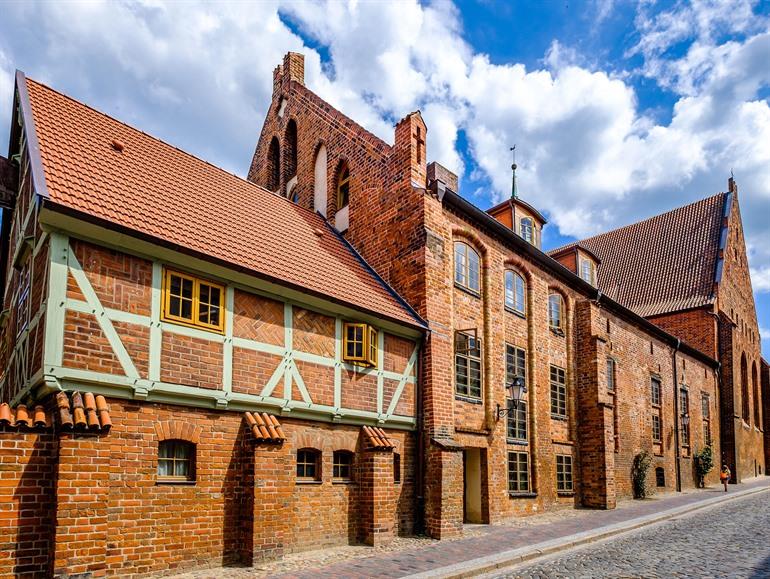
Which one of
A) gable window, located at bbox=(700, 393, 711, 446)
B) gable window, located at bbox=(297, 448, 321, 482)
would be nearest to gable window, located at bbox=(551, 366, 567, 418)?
gable window, located at bbox=(297, 448, 321, 482)

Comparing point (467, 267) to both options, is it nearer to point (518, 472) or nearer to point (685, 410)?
point (518, 472)

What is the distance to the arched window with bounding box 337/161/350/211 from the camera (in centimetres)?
1741

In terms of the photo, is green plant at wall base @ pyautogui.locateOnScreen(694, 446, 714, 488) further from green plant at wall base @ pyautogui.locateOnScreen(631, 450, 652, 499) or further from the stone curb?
the stone curb

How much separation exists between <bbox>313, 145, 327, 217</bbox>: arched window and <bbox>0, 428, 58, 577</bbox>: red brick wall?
11285 millimetres

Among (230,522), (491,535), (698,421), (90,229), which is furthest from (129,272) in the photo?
(698,421)

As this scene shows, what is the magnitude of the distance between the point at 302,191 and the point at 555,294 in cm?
905

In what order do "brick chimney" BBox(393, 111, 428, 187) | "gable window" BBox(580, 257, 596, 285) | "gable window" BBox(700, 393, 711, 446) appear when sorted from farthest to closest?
"gable window" BBox(700, 393, 711, 446)
"gable window" BBox(580, 257, 596, 285)
"brick chimney" BBox(393, 111, 428, 187)

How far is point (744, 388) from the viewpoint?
39875mm

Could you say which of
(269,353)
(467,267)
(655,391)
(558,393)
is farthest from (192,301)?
(655,391)

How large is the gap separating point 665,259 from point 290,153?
27.2 meters

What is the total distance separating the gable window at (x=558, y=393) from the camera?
19706 millimetres

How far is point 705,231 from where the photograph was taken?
124 ft

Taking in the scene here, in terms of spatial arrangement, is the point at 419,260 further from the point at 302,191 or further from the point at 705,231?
the point at 705,231

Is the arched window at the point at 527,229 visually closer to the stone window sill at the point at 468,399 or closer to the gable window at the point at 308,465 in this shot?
the stone window sill at the point at 468,399
